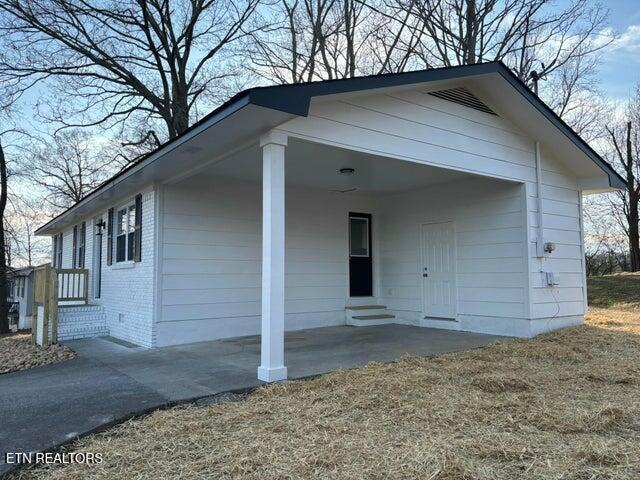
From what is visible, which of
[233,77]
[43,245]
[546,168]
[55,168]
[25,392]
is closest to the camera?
[25,392]

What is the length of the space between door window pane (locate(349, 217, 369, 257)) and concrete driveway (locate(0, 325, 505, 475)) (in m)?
2.03

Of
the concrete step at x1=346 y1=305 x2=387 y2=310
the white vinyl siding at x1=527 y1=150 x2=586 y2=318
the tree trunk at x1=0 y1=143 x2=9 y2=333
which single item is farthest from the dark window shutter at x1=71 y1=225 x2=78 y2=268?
the white vinyl siding at x1=527 y1=150 x2=586 y2=318

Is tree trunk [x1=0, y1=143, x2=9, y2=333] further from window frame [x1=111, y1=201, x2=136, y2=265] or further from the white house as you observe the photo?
window frame [x1=111, y1=201, x2=136, y2=265]

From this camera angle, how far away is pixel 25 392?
473 cm

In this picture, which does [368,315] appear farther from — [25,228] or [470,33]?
[25,228]

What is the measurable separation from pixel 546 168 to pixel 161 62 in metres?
14.2

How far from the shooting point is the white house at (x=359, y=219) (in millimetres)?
5785

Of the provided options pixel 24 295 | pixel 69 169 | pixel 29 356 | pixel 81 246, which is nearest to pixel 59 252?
pixel 81 246

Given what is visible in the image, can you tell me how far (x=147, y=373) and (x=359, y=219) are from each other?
6.01m

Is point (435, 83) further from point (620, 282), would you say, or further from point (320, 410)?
point (620, 282)

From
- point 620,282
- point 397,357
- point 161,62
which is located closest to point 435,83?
point 397,357

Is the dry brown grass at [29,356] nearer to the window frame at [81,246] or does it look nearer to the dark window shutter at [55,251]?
the window frame at [81,246]

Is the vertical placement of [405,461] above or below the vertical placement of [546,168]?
below

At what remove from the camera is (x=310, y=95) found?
4832 mm
